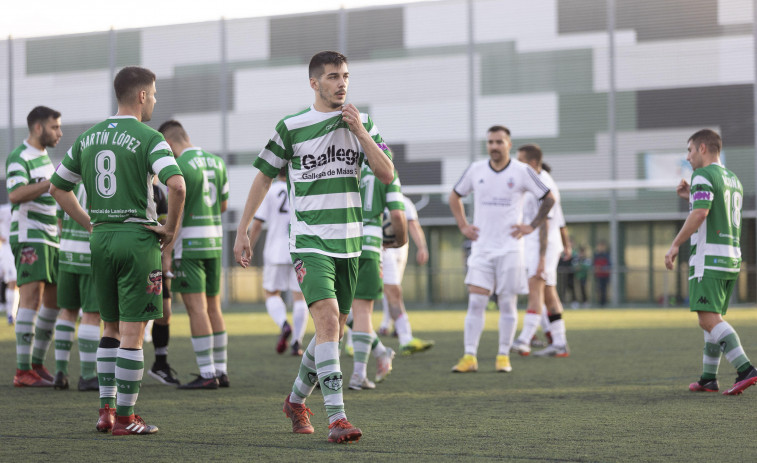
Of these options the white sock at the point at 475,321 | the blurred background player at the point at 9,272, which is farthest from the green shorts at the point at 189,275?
the blurred background player at the point at 9,272

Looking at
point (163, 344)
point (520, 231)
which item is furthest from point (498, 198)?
point (163, 344)

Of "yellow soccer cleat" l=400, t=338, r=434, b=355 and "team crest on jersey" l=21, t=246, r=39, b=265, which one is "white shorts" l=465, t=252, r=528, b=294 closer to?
"yellow soccer cleat" l=400, t=338, r=434, b=355

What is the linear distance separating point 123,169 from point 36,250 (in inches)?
125

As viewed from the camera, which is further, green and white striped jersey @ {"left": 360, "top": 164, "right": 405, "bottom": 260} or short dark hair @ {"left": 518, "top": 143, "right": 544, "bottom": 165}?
short dark hair @ {"left": 518, "top": 143, "right": 544, "bottom": 165}

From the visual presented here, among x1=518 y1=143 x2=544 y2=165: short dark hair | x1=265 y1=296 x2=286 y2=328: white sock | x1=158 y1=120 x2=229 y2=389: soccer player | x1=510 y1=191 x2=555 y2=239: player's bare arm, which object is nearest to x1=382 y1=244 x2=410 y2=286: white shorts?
x1=265 y1=296 x2=286 y2=328: white sock

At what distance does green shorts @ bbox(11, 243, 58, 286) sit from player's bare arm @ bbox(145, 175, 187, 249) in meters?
3.13

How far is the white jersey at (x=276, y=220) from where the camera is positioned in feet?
38.0

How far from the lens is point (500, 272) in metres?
9.88

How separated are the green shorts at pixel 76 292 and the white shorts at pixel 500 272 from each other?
3.76 m

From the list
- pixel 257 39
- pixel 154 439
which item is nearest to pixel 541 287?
pixel 154 439

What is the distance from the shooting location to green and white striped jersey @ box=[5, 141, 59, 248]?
27.0ft

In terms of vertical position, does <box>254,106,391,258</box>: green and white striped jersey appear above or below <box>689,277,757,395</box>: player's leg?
above

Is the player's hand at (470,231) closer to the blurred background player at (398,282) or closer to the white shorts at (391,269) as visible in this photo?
the blurred background player at (398,282)

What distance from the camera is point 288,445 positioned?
5340 mm
